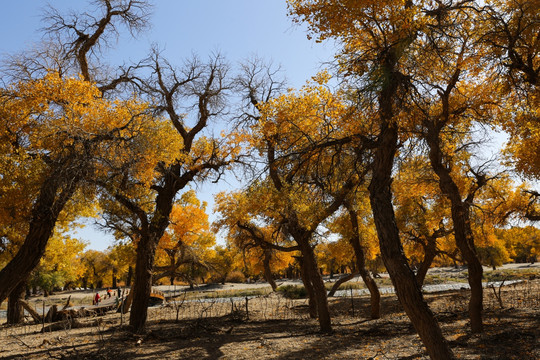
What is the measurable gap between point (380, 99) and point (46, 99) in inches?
317

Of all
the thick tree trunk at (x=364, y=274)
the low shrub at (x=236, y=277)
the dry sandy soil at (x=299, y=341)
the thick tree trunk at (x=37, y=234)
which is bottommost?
the low shrub at (x=236, y=277)

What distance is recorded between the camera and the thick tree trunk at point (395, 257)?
4855mm

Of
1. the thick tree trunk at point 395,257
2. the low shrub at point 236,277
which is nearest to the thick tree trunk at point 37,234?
the thick tree trunk at point 395,257

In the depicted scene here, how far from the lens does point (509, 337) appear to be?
7867 mm

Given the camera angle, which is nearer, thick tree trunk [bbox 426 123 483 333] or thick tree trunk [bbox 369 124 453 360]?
thick tree trunk [bbox 369 124 453 360]

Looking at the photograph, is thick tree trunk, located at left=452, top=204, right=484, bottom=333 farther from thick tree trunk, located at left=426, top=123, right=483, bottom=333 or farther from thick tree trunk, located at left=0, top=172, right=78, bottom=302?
thick tree trunk, located at left=0, top=172, right=78, bottom=302

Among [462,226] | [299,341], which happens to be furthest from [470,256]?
[299,341]

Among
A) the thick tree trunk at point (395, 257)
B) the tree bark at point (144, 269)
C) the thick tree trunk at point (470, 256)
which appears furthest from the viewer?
the tree bark at point (144, 269)

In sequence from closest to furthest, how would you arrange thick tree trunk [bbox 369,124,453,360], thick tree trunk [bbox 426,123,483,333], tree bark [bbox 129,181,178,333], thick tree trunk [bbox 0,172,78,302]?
1. thick tree trunk [bbox 369,124,453,360]
2. thick tree trunk [bbox 0,172,78,302]
3. thick tree trunk [bbox 426,123,483,333]
4. tree bark [bbox 129,181,178,333]

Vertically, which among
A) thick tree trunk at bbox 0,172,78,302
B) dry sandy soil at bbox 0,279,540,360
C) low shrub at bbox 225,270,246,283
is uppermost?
thick tree trunk at bbox 0,172,78,302

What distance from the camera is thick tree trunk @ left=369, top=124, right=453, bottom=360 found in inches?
191

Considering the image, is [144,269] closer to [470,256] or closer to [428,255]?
[470,256]

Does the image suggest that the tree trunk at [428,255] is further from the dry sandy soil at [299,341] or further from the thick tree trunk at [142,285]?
the thick tree trunk at [142,285]

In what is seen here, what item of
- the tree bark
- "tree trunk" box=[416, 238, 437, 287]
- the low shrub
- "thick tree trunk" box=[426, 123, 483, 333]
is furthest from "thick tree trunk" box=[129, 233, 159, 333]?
the low shrub
